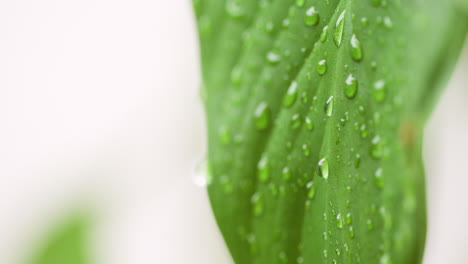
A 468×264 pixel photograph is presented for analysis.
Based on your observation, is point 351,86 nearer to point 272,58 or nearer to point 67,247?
point 272,58

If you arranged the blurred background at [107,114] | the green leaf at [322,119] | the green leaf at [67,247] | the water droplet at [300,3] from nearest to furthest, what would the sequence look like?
the green leaf at [322,119]
the water droplet at [300,3]
the green leaf at [67,247]
the blurred background at [107,114]

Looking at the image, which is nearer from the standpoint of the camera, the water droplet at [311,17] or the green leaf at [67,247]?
the water droplet at [311,17]

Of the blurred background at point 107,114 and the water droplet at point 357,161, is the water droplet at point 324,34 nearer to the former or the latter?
the water droplet at point 357,161

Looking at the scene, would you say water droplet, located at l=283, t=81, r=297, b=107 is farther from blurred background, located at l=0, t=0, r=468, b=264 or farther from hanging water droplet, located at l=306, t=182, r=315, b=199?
blurred background, located at l=0, t=0, r=468, b=264

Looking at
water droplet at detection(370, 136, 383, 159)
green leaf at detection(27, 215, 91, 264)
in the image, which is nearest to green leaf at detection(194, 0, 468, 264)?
water droplet at detection(370, 136, 383, 159)

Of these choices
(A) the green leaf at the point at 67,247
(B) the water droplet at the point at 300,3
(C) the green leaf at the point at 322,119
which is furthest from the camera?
(A) the green leaf at the point at 67,247

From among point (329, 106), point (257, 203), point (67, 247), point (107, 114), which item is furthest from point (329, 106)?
point (107, 114)

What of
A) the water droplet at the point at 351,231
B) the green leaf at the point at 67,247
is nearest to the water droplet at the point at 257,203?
the water droplet at the point at 351,231
